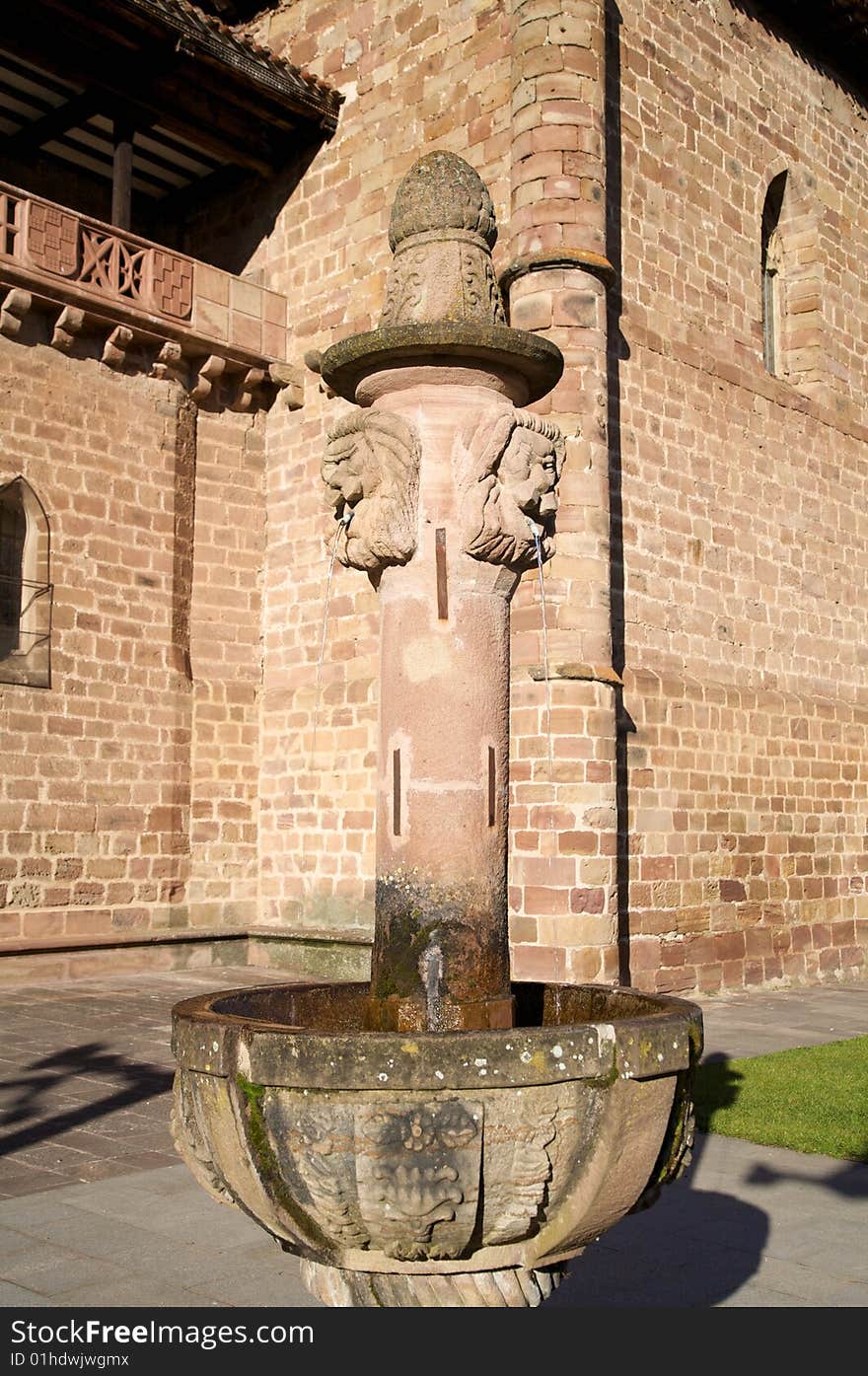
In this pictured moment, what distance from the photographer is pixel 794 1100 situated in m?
7.07

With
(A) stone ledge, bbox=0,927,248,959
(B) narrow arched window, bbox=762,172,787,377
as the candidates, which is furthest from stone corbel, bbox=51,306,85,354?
(B) narrow arched window, bbox=762,172,787,377

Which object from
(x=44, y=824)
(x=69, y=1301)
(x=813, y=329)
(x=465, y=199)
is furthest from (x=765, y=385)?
(x=69, y=1301)

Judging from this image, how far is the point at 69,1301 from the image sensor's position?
3.95 metres

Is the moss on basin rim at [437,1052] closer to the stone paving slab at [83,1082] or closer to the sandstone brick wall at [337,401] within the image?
the stone paving slab at [83,1082]

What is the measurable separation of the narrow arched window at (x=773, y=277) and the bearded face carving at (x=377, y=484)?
→ 35.6ft

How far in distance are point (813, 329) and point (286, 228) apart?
212 inches

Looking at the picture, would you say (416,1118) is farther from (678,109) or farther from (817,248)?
(817,248)

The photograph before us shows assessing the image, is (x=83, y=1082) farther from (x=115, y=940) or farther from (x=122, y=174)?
(x=122, y=174)

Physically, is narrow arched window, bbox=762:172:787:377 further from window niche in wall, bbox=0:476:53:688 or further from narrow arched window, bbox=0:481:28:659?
narrow arched window, bbox=0:481:28:659

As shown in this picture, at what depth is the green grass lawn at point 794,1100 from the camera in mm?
6293

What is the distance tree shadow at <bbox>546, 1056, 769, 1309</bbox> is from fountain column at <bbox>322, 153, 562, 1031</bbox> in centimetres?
95

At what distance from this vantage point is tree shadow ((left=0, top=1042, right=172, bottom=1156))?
249 inches

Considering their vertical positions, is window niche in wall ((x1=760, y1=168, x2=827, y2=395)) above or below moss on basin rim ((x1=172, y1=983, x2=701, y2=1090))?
above

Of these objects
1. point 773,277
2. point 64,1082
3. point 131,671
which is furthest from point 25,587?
point 773,277
